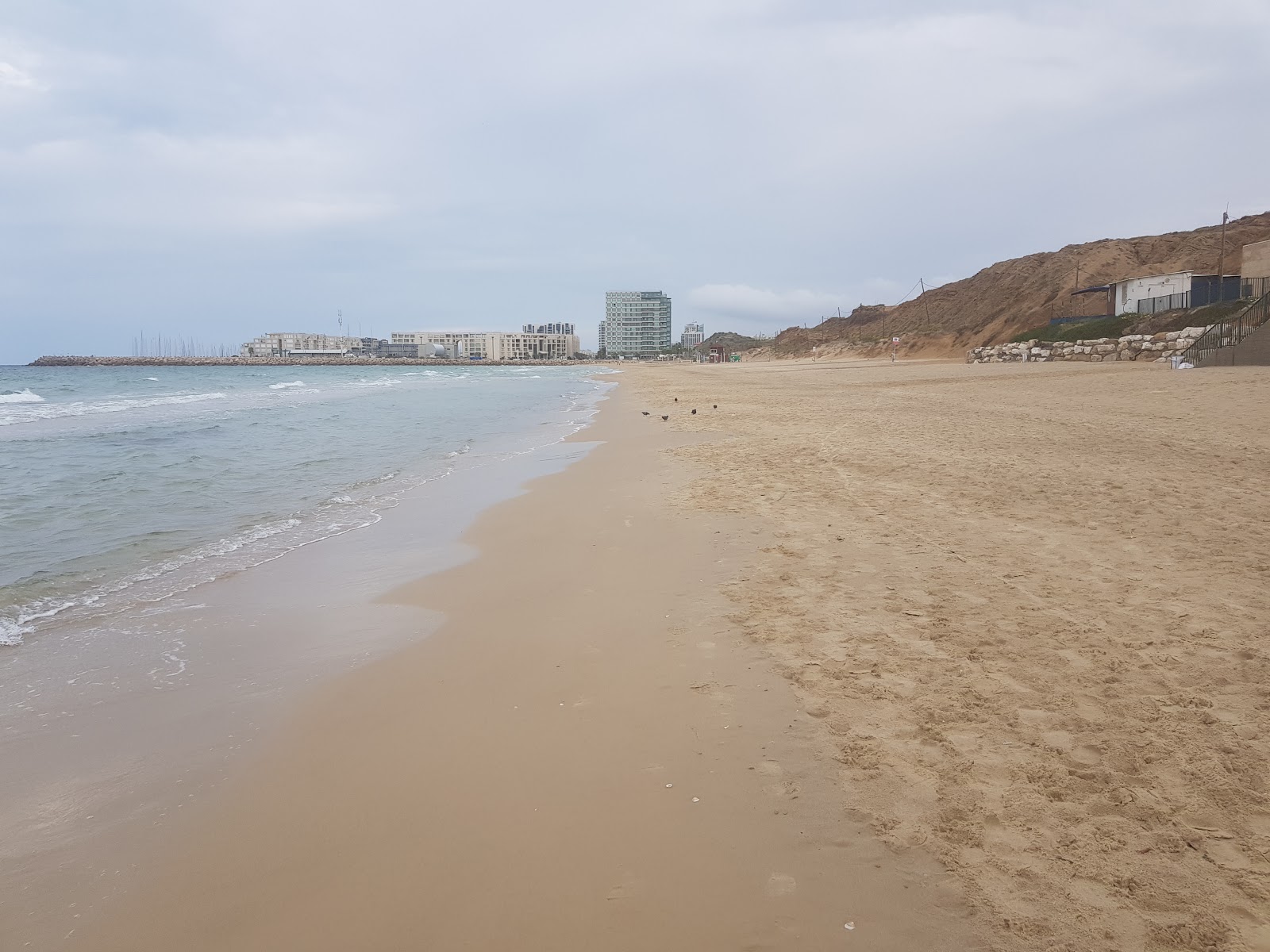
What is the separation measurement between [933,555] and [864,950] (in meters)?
3.83

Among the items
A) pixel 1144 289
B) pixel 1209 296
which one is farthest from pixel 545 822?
pixel 1144 289

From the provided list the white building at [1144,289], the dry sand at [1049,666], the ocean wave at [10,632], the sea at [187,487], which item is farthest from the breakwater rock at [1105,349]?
the ocean wave at [10,632]

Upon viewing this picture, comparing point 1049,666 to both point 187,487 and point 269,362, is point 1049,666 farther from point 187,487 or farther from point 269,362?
point 269,362

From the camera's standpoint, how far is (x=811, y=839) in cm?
240

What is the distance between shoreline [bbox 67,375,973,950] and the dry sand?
26 cm

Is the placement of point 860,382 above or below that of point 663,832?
above

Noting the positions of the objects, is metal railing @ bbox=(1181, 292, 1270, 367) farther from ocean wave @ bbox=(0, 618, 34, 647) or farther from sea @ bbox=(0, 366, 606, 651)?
ocean wave @ bbox=(0, 618, 34, 647)

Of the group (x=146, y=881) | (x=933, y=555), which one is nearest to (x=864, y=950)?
(x=146, y=881)

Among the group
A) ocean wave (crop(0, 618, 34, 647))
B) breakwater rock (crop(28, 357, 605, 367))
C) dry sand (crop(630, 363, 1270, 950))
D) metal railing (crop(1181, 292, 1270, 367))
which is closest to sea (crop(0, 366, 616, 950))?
ocean wave (crop(0, 618, 34, 647))

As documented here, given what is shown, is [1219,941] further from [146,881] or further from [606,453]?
[606,453]

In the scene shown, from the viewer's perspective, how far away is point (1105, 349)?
33.0 m

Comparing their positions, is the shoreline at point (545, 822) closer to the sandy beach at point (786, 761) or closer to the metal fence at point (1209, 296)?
the sandy beach at point (786, 761)

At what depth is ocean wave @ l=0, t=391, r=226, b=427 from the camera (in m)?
25.2

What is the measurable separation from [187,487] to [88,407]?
2654 cm
